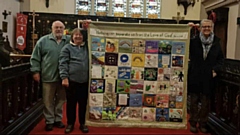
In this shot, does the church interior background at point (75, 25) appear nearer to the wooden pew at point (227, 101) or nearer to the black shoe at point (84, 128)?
the wooden pew at point (227, 101)

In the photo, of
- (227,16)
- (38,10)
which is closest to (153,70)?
(227,16)

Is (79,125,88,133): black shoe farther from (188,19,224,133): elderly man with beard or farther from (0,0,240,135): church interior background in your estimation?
(188,19,224,133): elderly man with beard

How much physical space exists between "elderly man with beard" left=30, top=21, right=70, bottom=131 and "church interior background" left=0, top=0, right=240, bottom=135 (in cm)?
23

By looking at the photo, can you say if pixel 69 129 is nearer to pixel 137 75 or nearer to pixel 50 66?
pixel 50 66

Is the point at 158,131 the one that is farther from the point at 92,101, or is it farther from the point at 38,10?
the point at 38,10

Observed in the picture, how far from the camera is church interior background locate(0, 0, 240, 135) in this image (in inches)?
117

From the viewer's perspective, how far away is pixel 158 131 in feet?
11.2

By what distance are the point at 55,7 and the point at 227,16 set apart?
4.63m

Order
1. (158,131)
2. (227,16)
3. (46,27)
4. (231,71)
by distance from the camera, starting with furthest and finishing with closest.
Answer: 1. (46,27)
2. (227,16)
3. (158,131)
4. (231,71)

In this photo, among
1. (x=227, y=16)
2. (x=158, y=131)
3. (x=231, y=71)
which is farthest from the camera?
(x=227, y=16)

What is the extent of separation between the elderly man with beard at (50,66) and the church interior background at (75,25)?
229mm

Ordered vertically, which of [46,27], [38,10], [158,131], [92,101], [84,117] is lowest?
[158,131]

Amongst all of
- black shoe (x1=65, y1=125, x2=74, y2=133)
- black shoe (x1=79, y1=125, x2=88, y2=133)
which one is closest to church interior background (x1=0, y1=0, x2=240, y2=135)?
black shoe (x1=65, y1=125, x2=74, y2=133)

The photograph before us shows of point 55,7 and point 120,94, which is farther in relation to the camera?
point 55,7
